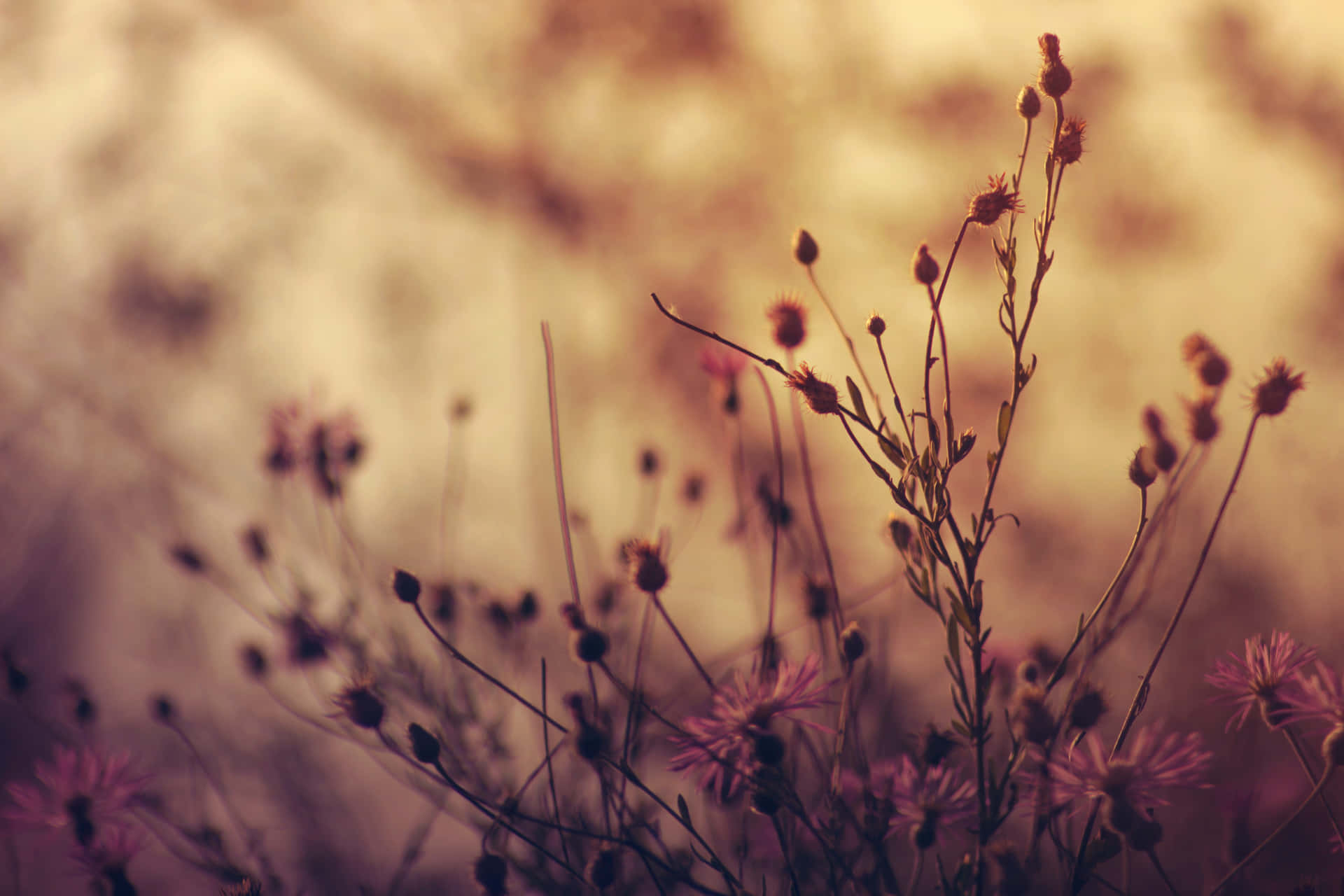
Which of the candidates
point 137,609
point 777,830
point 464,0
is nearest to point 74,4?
point 464,0

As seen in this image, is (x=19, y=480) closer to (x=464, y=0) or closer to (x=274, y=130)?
(x=274, y=130)

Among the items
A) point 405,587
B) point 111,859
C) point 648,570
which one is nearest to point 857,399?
point 648,570

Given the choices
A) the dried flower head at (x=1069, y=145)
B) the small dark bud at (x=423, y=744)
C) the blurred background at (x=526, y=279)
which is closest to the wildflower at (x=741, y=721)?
the small dark bud at (x=423, y=744)

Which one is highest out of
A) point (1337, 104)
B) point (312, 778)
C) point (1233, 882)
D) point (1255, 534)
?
point (1337, 104)

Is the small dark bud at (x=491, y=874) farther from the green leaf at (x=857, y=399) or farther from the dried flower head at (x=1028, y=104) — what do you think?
the dried flower head at (x=1028, y=104)

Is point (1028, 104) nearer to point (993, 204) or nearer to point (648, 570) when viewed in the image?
point (993, 204)

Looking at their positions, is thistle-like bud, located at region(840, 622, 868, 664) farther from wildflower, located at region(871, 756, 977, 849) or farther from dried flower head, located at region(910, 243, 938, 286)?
dried flower head, located at region(910, 243, 938, 286)

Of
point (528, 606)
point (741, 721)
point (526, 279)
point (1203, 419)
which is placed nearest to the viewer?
point (1203, 419)
